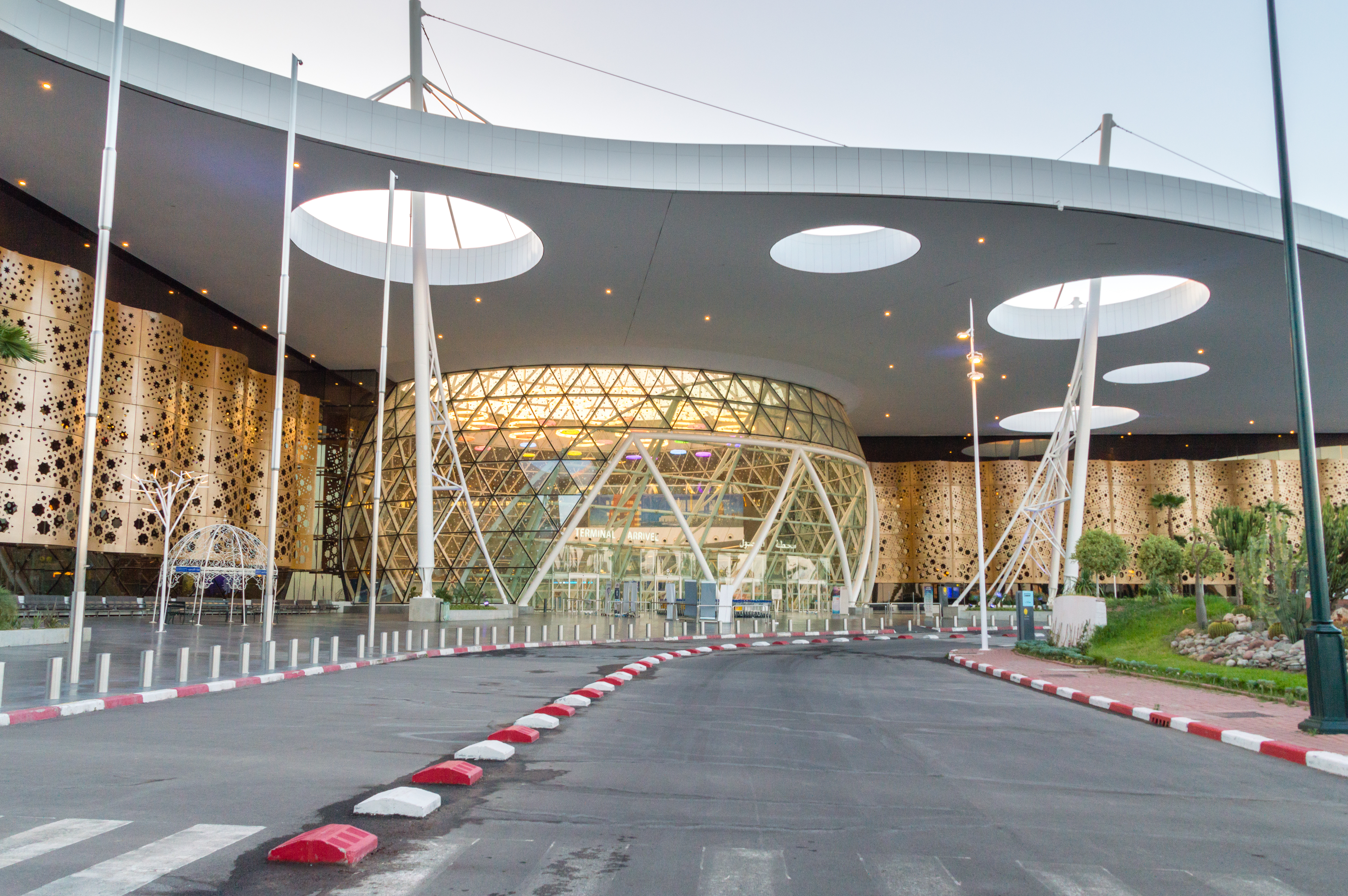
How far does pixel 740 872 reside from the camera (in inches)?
170

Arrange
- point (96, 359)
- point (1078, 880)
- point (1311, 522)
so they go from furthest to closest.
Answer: point (96, 359) → point (1311, 522) → point (1078, 880)

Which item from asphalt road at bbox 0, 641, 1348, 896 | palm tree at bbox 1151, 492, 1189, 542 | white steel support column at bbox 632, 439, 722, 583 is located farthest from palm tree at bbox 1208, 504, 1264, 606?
palm tree at bbox 1151, 492, 1189, 542

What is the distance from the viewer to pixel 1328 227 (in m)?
23.8

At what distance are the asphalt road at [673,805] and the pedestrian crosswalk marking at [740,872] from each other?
16mm

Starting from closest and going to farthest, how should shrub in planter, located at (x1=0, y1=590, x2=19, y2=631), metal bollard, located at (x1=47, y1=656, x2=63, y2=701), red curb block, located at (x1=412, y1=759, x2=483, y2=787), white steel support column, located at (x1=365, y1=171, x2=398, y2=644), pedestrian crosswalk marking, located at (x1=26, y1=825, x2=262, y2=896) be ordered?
pedestrian crosswalk marking, located at (x1=26, y1=825, x2=262, y2=896), red curb block, located at (x1=412, y1=759, x2=483, y2=787), metal bollard, located at (x1=47, y1=656, x2=63, y2=701), shrub in planter, located at (x1=0, y1=590, x2=19, y2=631), white steel support column, located at (x1=365, y1=171, x2=398, y2=644)

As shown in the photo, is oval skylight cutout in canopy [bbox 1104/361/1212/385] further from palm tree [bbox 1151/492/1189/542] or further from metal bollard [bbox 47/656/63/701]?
metal bollard [bbox 47/656/63/701]

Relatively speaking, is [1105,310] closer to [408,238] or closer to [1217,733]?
[408,238]

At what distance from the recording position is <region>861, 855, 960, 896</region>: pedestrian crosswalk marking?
13.4 feet

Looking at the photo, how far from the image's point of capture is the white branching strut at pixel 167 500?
84.5ft

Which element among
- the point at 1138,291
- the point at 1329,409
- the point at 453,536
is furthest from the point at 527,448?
the point at 1329,409

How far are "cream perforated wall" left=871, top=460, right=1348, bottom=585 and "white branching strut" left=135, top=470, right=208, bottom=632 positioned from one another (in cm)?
3718

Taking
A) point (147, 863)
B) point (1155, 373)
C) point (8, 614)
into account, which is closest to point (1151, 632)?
point (147, 863)

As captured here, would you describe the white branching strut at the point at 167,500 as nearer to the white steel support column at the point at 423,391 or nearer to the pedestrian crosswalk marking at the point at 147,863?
the white steel support column at the point at 423,391

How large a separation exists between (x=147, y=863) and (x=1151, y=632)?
69.5 ft
